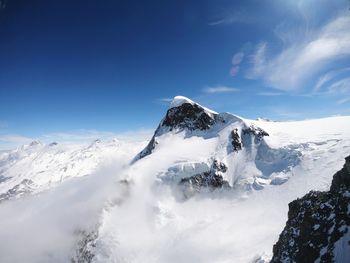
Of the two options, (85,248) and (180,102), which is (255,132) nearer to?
(180,102)

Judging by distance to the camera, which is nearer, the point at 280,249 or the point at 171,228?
the point at 280,249

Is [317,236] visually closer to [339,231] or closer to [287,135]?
[339,231]

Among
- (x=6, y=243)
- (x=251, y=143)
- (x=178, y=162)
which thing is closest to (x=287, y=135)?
(x=251, y=143)

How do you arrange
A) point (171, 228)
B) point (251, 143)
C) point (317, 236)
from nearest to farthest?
point (317, 236), point (171, 228), point (251, 143)

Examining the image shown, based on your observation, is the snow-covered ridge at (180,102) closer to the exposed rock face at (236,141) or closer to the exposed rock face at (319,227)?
the exposed rock face at (236,141)

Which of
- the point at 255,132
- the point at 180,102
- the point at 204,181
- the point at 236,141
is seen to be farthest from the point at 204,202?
the point at 180,102

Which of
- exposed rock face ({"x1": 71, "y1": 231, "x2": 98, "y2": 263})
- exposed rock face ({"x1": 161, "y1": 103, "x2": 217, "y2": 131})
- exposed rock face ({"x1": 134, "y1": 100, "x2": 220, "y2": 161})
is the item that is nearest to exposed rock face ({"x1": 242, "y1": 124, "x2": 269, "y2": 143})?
exposed rock face ({"x1": 134, "y1": 100, "x2": 220, "y2": 161})

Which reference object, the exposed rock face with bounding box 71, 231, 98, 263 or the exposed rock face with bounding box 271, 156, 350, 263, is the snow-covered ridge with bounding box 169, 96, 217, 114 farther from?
the exposed rock face with bounding box 271, 156, 350, 263
